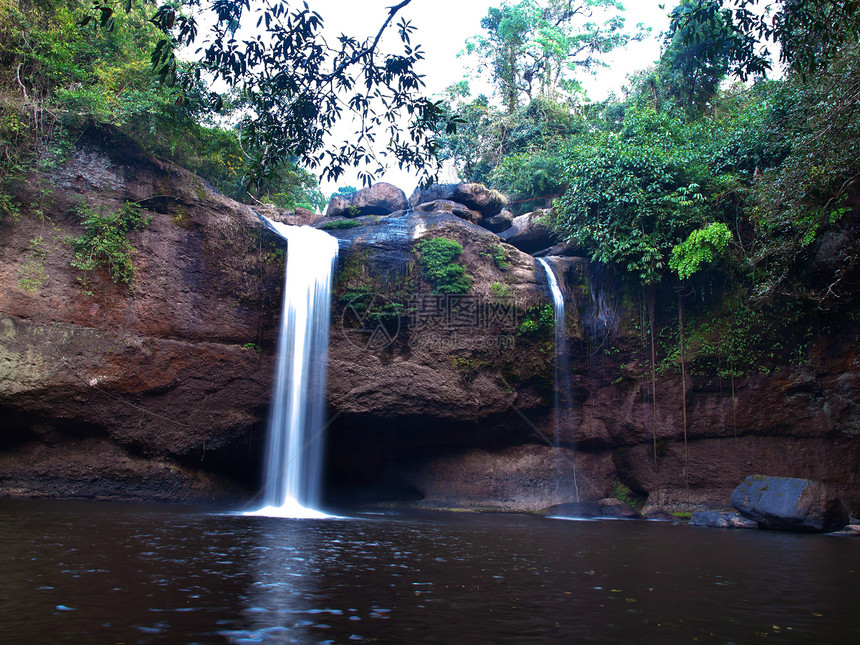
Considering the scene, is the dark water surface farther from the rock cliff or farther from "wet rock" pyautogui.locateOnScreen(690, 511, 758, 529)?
the rock cliff

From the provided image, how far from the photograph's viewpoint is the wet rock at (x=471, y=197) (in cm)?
1767

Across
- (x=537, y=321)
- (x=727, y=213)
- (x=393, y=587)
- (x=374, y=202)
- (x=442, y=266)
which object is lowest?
(x=393, y=587)

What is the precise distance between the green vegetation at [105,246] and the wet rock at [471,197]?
8666mm

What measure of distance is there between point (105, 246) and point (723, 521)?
46.3 feet

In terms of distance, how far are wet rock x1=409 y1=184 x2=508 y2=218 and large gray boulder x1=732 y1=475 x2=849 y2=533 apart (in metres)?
10.9

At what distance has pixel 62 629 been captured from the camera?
290cm

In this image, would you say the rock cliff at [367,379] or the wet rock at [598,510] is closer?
the rock cliff at [367,379]

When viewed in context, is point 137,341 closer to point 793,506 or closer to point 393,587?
point 393,587

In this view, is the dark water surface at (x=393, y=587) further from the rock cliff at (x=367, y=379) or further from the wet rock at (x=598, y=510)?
the wet rock at (x=598, y=510)

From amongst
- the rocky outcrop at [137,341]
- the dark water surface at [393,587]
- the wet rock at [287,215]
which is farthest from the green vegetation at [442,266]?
the dark water surface at [393,587]

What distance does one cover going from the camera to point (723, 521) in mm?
11328

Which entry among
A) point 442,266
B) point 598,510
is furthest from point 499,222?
point 598,510

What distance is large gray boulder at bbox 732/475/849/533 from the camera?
34.1ft

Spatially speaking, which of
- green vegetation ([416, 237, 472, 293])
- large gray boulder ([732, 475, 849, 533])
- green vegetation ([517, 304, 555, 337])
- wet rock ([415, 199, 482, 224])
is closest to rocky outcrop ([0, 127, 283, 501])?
green vegetation ([416, 237, 472, 293])
